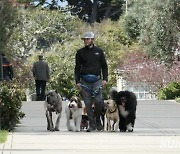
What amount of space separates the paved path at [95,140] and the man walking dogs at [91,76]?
2.03ft

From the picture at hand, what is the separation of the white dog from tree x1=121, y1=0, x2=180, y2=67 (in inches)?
484

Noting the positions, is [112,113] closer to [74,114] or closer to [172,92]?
[74,114]

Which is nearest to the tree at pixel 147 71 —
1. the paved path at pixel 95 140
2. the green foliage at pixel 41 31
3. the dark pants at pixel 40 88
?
the green foliage at pixel 41 31

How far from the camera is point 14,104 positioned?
15.3 metres

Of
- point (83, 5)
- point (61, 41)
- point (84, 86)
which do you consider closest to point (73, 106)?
point (84, 86)

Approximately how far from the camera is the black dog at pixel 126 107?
15492mm

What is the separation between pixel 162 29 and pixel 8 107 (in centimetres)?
1409

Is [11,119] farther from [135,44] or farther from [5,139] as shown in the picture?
[135,44]

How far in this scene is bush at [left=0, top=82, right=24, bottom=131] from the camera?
15.2 metres

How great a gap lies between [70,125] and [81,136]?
1447mm

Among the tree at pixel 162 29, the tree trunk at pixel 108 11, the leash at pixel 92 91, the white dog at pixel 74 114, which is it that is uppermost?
the tree trunk at pixel 108 11

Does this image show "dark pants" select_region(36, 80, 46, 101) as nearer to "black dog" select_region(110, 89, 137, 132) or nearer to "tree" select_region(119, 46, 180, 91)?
"tree" select_region(119, 46, 180, 91)

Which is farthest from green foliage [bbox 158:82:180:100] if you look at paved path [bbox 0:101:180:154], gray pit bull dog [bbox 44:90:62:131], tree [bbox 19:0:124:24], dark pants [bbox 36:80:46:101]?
tree [bbox 19:0:124:24]

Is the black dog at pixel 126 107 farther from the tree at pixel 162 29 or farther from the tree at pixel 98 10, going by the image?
the tree at pixel 98 10
